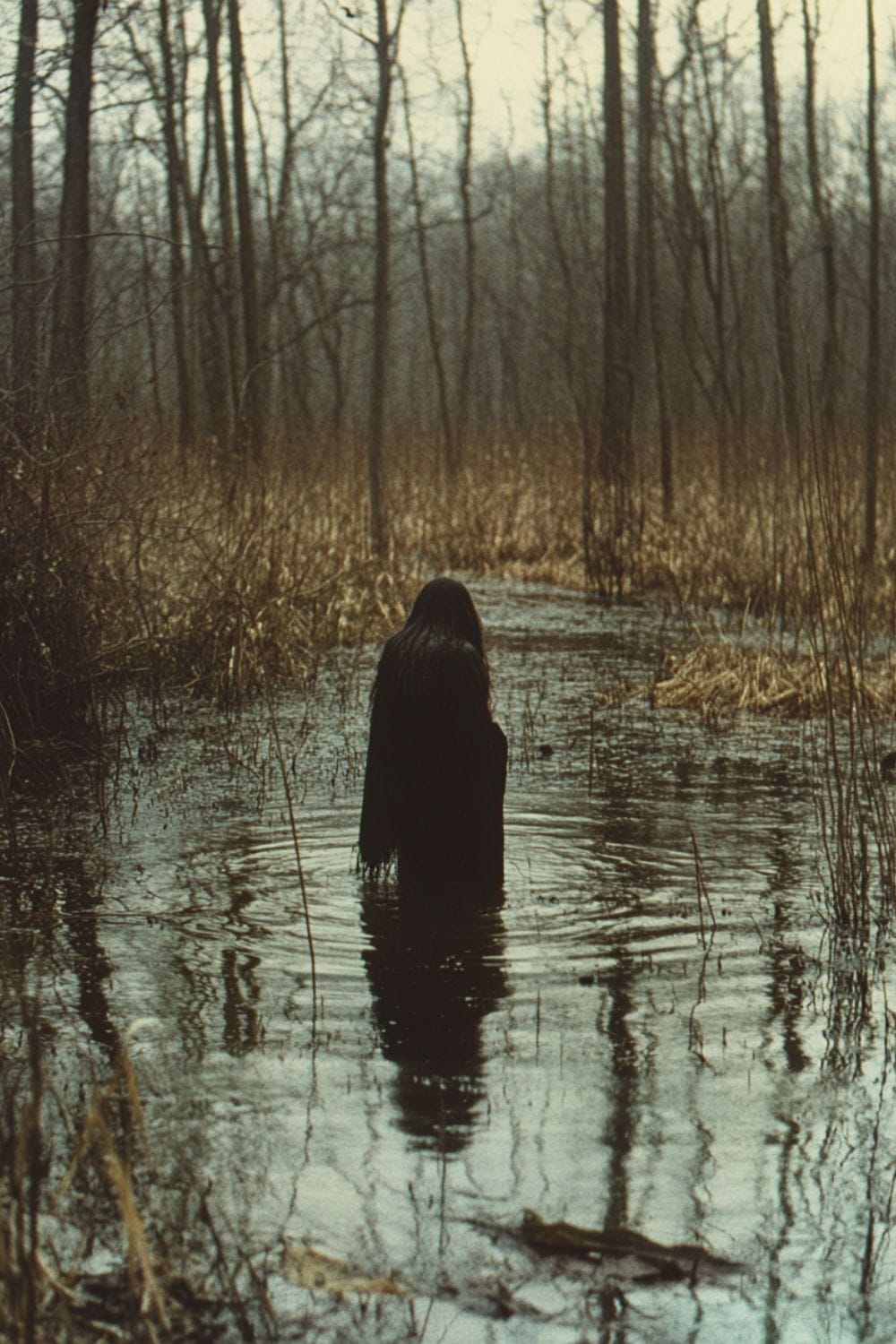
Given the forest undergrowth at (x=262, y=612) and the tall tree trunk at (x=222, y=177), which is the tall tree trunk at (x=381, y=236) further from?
the tall tree trunk at (x=222, y=177)

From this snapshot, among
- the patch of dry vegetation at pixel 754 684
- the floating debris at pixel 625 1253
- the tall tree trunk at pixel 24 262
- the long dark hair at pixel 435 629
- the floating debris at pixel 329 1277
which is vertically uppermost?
the tall tree trunk at pixel 24 262

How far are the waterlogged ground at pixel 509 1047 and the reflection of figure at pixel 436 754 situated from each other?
0.21m

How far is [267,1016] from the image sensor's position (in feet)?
15.4

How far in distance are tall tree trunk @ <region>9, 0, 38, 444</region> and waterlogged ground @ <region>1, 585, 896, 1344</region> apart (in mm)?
1835

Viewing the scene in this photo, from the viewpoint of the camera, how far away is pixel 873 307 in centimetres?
1494

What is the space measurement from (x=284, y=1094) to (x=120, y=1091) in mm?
384

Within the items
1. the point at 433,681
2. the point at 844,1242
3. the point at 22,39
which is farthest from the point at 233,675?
the point at 844,1242

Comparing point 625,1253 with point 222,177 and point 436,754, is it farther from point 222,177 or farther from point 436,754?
point 222,177

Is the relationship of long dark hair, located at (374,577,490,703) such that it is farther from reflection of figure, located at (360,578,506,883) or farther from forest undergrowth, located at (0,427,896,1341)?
forest undergrowth, located at (0,427,896,1341)

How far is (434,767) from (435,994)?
2.71 ft

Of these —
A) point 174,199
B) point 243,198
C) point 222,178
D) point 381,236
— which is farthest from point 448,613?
point 174,199

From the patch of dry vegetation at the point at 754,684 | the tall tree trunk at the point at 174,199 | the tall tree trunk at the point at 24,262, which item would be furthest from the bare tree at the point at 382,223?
the patch of dry vegetation at the point at 754,684

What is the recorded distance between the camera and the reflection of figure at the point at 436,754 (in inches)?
211

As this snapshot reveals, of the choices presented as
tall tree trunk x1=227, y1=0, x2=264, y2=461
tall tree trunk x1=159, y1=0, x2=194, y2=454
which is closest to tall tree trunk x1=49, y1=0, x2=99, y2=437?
tall tree trunk x1=227, y1=0, x2=264, y2=461
